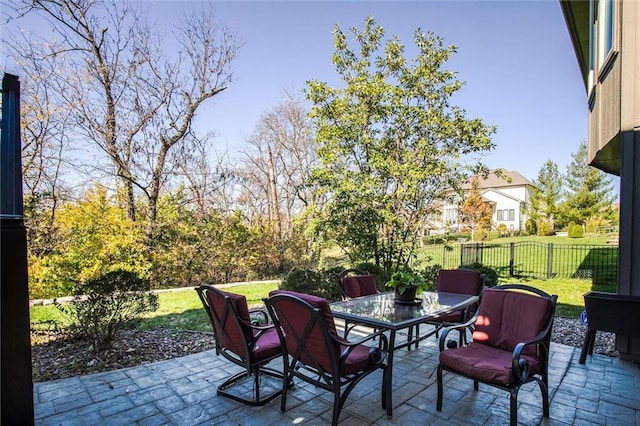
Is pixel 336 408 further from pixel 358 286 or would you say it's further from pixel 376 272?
pixel 376 272

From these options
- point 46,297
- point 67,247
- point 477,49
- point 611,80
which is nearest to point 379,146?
point 477,49

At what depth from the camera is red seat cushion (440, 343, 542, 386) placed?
2418 millimetres

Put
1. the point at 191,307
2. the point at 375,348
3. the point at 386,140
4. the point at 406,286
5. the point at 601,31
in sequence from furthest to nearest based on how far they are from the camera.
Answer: the point at 386,140 < the point at 191,307 < the point at 601,31 < the point at 406,286 < the point at 375,348

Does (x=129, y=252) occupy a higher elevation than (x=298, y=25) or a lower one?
lower

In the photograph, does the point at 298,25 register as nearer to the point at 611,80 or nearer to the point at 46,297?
the point at 611,80

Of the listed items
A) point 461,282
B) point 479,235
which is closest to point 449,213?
point 461,282

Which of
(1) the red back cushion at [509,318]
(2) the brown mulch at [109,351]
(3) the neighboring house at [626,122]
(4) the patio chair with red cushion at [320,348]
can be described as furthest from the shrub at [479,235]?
(4) the patio chair with red cushion at [320,348]

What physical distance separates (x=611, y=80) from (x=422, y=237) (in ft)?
13.5

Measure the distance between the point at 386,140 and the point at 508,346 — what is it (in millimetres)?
4900

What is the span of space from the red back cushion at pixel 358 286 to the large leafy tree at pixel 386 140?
7.75ft

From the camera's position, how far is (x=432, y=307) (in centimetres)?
352

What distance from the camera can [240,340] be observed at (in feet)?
9.09

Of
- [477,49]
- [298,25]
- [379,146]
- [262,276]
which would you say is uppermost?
[298,25]

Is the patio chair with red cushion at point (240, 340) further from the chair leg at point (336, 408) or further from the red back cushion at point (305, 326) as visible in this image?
the chair leg at point (336, 408)
